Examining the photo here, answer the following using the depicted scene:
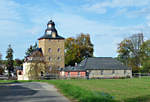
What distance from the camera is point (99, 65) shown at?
67.2 m

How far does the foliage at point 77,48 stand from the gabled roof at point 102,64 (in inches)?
410

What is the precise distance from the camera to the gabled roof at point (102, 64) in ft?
218

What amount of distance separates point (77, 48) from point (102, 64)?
12.3 metres

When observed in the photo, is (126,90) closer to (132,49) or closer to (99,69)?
(99,69)

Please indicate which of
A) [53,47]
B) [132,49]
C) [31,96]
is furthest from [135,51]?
[31,96]

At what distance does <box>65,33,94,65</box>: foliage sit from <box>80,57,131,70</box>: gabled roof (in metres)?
10.4

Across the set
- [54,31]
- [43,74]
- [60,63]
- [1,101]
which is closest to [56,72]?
[43,74]

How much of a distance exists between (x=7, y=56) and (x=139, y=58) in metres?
39.0

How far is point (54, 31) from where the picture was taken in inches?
2948

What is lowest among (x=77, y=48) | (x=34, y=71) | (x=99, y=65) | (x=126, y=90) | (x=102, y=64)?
(x=126, y=90)

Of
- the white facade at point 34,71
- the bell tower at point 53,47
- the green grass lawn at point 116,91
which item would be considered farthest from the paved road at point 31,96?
the bell tower at point 53,47

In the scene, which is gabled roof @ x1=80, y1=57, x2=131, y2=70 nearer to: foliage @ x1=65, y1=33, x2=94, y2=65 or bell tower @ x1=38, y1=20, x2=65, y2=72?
bell tower @ x1=38, y1=20, x2=65, y2=72

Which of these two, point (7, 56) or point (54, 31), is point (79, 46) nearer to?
point (54, 31)

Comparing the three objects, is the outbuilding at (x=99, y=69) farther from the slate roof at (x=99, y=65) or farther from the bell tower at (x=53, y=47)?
the bell tower at (x=53, y=47)
